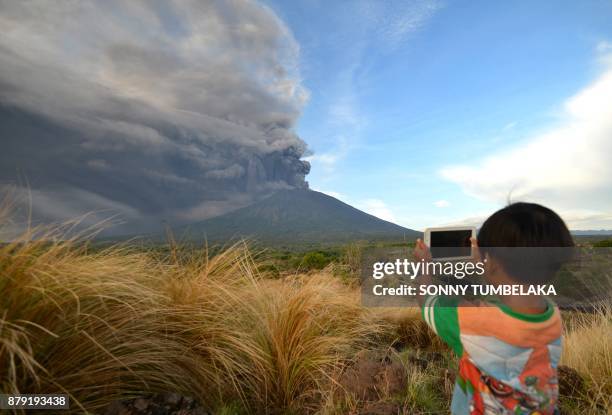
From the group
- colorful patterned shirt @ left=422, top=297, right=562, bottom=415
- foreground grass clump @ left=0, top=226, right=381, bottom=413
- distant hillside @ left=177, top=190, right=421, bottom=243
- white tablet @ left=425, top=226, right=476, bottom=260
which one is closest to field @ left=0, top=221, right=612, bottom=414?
foreground grass clump @ left=0, top=226, right=381, bottom=413

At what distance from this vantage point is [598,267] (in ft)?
30.9

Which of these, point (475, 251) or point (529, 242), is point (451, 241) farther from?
point (529, 242)

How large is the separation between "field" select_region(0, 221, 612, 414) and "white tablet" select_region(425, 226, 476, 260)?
114 cm

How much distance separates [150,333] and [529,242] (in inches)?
91.4

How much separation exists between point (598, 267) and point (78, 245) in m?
10.8

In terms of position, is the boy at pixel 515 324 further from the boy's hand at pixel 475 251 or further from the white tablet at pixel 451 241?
the white tablet at pixel 451 241

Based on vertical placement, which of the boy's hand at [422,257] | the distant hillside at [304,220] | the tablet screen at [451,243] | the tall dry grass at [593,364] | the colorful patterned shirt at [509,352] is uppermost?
the distant hillside at [304,220]

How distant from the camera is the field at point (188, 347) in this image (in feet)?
6.89

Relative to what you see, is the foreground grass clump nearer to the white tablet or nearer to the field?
the field

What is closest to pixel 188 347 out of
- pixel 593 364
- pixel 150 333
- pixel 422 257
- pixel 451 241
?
pixel 150 333

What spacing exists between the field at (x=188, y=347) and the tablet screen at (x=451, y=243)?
115 cm

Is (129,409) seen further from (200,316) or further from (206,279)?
(206,279)

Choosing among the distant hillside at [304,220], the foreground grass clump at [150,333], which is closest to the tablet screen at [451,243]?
the foreground grass clump at [150,333]

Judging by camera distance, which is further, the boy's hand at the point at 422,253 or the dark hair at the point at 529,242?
the boy's hand at the point at 422,253
